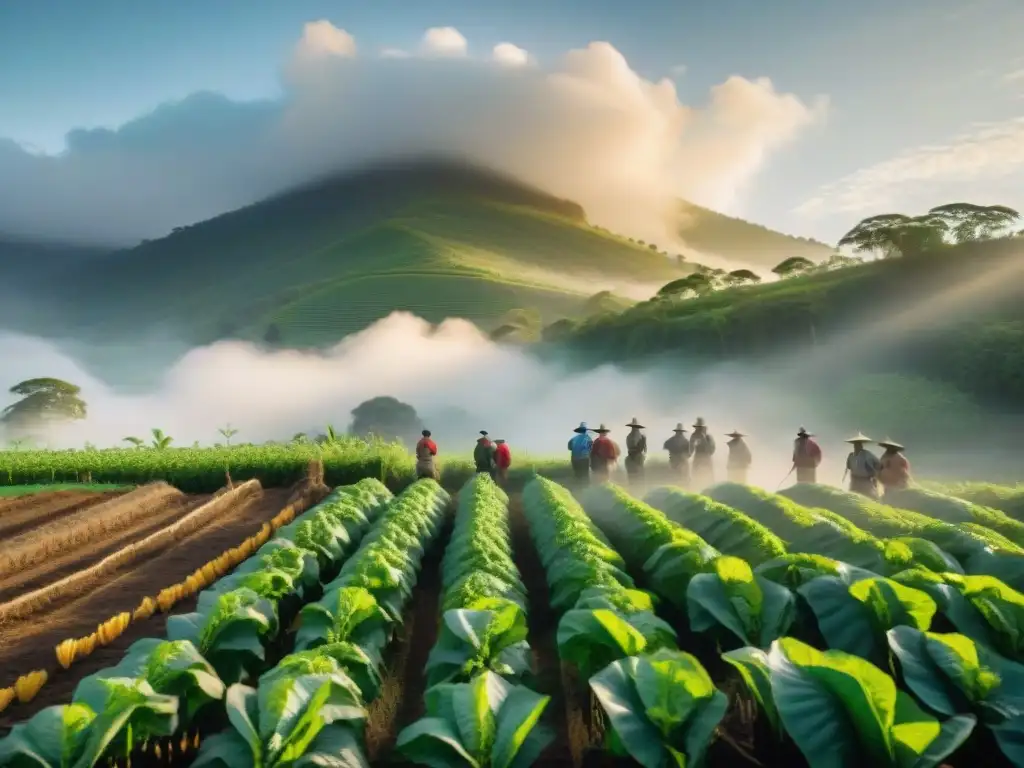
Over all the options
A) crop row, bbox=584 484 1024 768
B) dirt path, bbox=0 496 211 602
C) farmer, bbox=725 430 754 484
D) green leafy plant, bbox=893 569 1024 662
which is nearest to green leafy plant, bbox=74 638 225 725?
crop row, bbox=584 484 1024 768

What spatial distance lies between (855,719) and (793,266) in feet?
230

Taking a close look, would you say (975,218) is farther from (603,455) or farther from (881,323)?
(603,455)

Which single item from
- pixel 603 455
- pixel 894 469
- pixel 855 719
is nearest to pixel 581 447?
pixel 603 455

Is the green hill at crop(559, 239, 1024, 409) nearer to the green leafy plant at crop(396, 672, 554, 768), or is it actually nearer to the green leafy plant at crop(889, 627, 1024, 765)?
the green leafy plant at crop(889, 627, 1024, 765)

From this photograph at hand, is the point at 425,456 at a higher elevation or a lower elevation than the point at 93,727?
lower

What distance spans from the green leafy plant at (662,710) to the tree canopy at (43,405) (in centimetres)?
7956

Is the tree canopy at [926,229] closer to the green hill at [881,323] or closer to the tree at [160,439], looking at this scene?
the green hill at [881,323]

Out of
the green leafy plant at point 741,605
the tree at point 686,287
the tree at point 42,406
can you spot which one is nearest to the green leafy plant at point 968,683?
the green leafy plant at point 741,605

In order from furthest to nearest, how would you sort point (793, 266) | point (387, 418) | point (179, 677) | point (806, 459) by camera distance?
point (793, 266) < point (387, 418) < point (806, 459) < point (179, 677)

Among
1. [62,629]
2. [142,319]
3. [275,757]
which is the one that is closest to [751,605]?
[275,757]

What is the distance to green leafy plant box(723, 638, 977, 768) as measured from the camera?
121 inches

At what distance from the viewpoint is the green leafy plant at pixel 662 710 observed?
10.8ft

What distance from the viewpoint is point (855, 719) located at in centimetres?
319

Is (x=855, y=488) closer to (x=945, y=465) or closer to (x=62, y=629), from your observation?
(x=62, y=629)
